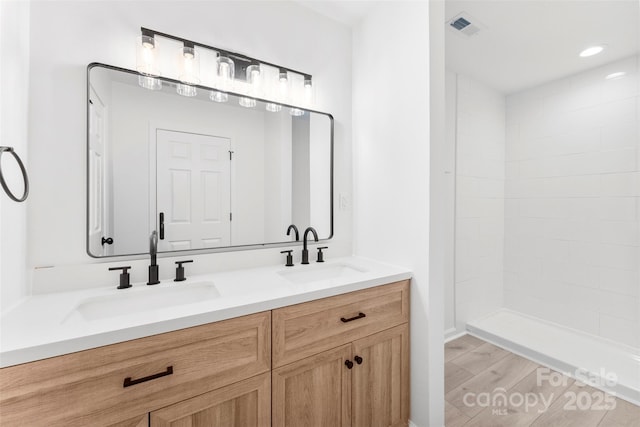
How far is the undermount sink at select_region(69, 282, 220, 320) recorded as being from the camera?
1092 mm

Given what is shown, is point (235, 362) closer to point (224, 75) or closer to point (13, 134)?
point (13, 134)

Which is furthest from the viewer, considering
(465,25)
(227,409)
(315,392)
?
(465,25)

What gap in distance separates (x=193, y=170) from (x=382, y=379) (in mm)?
1468

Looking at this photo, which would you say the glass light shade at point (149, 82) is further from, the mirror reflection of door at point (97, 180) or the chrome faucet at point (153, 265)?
the chrome faucet at point (153, 265)

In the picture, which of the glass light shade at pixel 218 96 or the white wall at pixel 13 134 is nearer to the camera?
the white wall at pixel 13 134

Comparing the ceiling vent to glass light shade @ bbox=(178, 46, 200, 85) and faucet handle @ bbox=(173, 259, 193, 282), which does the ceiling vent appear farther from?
faucet handle @ bbox=(173, 259, 193, 282)

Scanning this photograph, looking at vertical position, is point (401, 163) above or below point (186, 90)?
below

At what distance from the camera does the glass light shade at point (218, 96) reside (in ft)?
4.89

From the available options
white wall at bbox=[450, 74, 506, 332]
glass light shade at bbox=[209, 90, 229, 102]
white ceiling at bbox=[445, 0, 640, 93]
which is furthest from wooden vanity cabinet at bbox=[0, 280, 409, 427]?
white ceiling at bbox=[445, 0, 640, 93]

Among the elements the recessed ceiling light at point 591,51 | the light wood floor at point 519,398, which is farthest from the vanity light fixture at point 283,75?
the recessed ceiling light at point 591,51

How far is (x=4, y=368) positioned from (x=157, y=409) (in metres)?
0.40

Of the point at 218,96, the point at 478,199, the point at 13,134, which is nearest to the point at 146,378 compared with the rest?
the point at 13,134

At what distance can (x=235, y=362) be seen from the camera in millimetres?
973

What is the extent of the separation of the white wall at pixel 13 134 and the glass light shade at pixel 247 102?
87 centimetres
